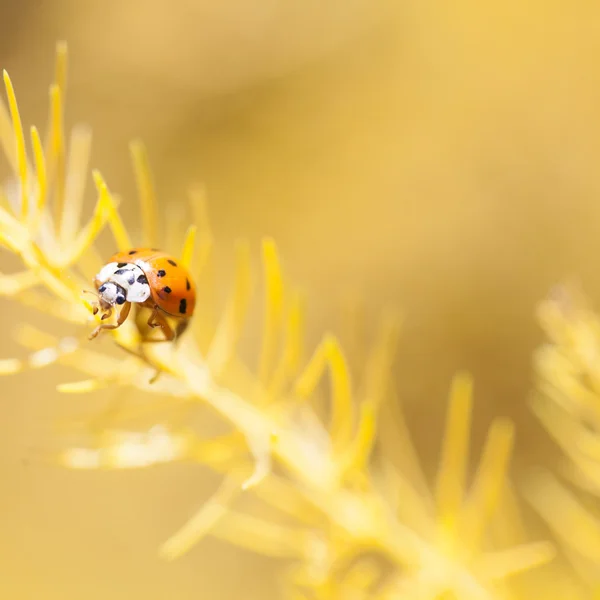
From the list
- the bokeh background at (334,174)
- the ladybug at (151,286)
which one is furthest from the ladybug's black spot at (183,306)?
the bokeh background at (334,174)

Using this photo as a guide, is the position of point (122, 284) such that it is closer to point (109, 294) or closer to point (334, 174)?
point (109, 294)

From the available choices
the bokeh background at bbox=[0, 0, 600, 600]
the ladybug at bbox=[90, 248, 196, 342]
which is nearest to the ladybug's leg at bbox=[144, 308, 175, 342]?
the ladybug at bbox=[90, 248, 196, 342]

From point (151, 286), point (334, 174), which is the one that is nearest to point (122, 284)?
point (151, 286)

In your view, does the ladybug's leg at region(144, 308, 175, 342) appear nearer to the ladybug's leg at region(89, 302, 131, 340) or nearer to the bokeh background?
the ladybug's leg at region(89, 302, 131, 340)

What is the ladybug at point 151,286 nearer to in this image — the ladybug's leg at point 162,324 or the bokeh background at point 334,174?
the ladybug's leg at point 162,324

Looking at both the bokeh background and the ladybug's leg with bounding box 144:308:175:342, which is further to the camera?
the bokeh background

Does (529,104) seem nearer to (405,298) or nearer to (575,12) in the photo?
(575,12)
